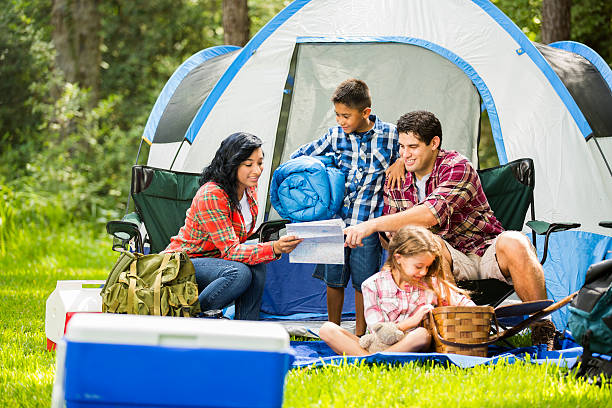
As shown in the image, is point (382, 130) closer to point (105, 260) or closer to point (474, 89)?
point (474, 89)

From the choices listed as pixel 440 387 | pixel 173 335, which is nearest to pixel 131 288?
pixel 440 387

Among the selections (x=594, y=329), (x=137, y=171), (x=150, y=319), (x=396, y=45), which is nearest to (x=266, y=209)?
(x=137, y=171)

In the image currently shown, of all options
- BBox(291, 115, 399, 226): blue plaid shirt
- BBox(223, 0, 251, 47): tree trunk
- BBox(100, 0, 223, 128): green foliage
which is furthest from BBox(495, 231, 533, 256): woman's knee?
BBox(100, 0, 223, 128): green foliage

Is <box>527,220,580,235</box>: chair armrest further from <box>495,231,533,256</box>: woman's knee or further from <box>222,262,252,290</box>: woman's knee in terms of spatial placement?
<box>222,262,252,290</box>: woman's knee

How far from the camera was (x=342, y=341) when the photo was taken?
3.04m

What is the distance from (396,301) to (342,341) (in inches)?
10.6

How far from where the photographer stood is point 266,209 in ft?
14.5

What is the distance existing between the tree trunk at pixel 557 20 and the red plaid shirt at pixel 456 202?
13.1 feet

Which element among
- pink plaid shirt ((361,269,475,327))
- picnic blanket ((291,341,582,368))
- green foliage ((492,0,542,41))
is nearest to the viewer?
picnic blanket ((291,341,582,368))

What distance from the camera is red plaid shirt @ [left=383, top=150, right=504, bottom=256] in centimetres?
330

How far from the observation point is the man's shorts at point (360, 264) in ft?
11.5

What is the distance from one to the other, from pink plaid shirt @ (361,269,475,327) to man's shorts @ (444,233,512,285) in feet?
0.70

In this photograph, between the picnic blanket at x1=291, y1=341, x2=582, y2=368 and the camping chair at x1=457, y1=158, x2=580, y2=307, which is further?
the camping chair at x1=457, y1=158, x2=580, y2=307

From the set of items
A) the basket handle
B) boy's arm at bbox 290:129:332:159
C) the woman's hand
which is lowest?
the basket handle
